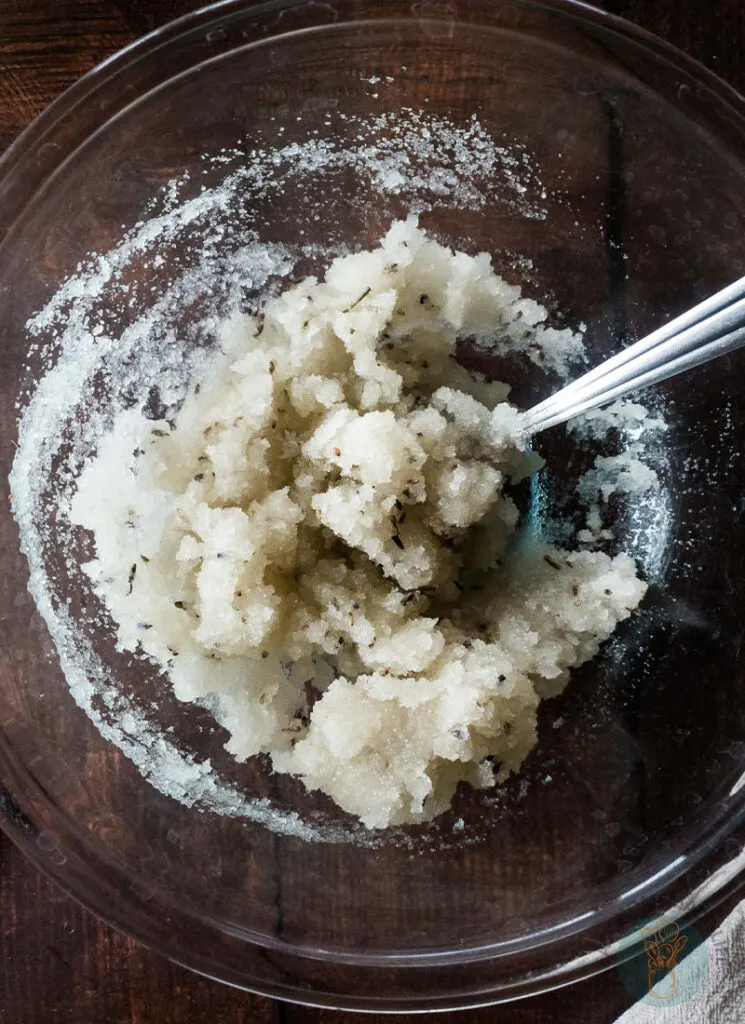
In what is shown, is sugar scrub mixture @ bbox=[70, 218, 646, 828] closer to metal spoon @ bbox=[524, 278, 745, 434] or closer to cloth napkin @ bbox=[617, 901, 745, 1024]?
metal spoon @ bbox=[524, 278, 745, 434]

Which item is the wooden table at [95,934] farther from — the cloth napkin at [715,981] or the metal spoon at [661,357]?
the metal spoon at [661,357]

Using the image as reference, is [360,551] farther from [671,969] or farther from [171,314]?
[671,969]

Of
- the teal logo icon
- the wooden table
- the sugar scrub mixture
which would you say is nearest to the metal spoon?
the sugar scrub mixture

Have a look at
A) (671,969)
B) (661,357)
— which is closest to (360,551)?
(661,357)

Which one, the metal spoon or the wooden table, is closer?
the metal spoon

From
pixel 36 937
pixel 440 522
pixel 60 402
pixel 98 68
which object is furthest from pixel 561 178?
pixel 36 937

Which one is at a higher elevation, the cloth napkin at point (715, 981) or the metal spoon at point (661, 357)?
the metal spoon at point (661, 357)

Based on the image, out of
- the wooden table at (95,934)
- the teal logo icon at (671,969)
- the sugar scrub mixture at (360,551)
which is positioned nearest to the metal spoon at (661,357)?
the sugar scrub mixture at (360,551)
